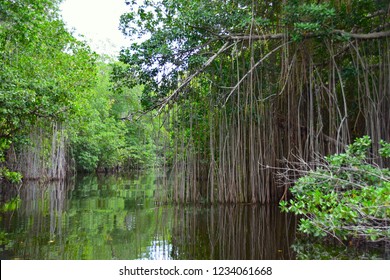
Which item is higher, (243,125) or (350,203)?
(243,125)

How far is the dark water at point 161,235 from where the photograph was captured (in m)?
3.38

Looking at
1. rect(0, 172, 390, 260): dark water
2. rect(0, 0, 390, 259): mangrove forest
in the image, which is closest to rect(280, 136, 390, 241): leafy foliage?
rect(0, 0, 390, 259): mangrove forest

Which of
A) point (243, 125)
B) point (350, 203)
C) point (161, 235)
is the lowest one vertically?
point (161, 235)

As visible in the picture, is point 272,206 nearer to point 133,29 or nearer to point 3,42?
point 133,29

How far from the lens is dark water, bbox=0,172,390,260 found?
3.38 meters

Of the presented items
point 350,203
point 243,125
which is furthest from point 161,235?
point 243,125

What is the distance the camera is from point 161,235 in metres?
4.34

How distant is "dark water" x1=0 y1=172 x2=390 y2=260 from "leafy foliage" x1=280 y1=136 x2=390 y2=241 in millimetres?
196

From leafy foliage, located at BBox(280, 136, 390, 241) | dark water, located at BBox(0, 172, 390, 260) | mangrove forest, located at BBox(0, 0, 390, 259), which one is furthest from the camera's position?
mangrove forest, located at BBox(0, 0, 390, 259)

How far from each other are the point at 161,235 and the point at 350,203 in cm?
213

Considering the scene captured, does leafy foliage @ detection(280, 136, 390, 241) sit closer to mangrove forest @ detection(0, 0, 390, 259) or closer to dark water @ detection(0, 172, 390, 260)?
mangrove forest @ detection(0, 0, 390, 259)

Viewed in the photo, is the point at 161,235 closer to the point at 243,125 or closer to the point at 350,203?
the point at 350,203
